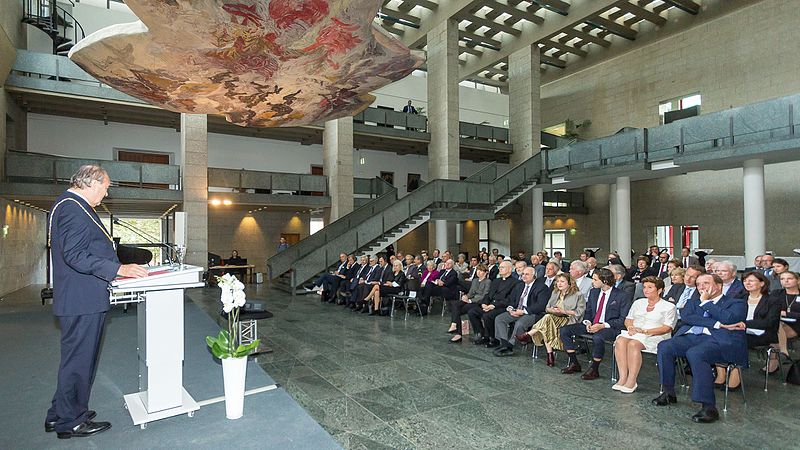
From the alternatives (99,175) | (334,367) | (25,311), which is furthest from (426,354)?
(25,311)

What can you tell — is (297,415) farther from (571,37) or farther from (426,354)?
(571,37)

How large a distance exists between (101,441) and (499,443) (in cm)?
315

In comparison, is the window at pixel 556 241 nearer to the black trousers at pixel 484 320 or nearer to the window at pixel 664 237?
the window at pixel 664 237

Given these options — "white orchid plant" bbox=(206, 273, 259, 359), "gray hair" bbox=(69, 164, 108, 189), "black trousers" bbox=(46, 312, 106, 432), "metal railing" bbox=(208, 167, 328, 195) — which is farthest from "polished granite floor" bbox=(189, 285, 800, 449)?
"metal railing" bbox=(208, 167, 328, 195)

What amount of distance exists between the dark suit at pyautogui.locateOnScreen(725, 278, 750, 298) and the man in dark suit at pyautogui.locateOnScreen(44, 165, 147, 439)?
21.8ft

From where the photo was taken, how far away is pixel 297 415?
160 inches

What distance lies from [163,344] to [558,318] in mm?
4836

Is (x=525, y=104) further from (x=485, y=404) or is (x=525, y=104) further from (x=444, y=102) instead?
(x=485, y=404)

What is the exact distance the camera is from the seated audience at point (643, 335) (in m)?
4.95

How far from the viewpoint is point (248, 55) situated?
7355 mm

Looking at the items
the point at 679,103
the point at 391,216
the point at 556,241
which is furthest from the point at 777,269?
the point at 556,241

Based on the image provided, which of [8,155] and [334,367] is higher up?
[8,155]

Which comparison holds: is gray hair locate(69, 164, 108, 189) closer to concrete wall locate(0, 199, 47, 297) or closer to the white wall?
concrete wall locate(0, 199, 47, 297)

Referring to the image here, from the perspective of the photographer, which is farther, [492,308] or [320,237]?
[320,237]
